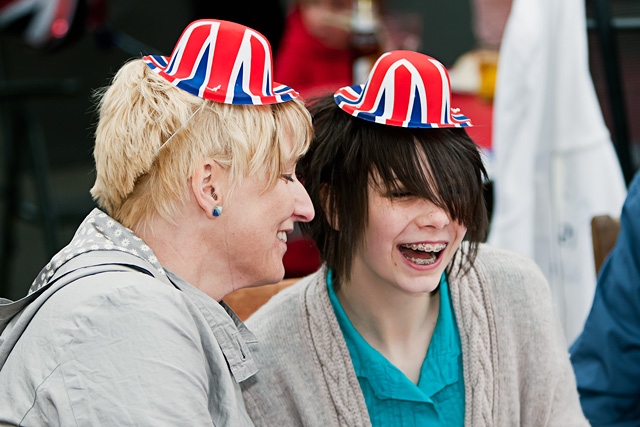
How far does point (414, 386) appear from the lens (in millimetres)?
1608

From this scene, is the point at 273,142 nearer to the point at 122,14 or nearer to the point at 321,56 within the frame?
the point at 321,56

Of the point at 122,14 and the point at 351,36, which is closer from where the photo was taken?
the point at 351,36

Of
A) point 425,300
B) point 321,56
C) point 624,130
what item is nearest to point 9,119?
point 321,56

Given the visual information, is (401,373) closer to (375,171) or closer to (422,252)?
(422,252)

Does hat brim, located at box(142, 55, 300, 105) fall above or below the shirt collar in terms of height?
above

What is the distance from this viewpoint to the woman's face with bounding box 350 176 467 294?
4.98 feet

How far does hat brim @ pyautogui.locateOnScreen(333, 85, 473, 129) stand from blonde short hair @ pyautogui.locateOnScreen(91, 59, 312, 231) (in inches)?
7.8

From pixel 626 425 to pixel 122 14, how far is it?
379 centimetres

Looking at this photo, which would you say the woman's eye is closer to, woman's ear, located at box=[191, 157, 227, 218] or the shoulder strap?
woman's ear, located at box=[191, 157, 227, 218]

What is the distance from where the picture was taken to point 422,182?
1.50 m

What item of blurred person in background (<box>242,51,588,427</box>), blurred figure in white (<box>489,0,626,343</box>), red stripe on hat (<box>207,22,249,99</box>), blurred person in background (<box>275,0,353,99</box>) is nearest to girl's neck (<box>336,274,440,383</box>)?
blurred person in background (<box>242,51,588,427</box>)

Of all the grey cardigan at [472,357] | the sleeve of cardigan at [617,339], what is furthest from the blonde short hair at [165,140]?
the sleeve of cardigan at [617,339]

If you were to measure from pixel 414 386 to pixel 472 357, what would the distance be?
4.5 inches

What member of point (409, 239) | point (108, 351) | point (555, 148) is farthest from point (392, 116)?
point (555, 148)
